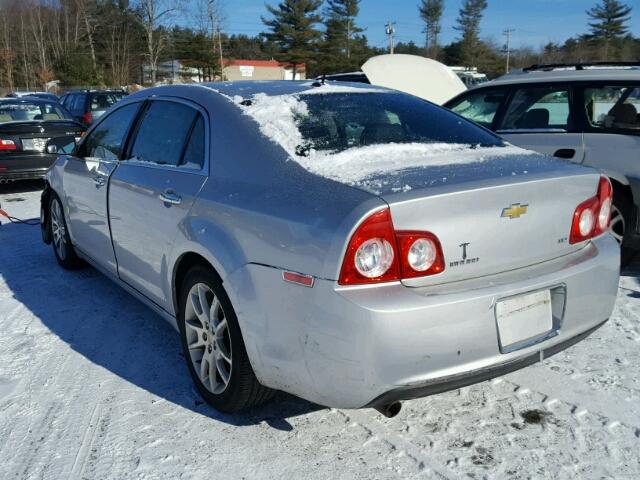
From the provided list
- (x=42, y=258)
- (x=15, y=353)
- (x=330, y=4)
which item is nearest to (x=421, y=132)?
(x=15, y=353)

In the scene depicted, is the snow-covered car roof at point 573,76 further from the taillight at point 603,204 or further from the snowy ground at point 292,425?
the taillight at point 603,204

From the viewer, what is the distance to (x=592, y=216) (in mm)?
2816

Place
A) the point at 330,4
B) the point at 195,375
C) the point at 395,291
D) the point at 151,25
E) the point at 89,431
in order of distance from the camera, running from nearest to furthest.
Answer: the point at 395,291
the point at 89,431
the point at 195,375
the point at 151,25
the point at 330,4

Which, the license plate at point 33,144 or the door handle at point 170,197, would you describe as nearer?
the door handle at point 170,197

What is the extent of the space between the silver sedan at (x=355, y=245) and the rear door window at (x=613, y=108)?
206cm

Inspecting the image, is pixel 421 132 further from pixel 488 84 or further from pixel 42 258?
pixel 42 258

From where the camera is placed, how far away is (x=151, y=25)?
46250mm

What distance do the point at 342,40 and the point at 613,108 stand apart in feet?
174

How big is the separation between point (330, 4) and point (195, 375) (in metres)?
58.5

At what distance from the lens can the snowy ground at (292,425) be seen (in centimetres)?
252

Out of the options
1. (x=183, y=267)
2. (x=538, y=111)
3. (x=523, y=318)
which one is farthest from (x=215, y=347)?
(x=538, y=111)

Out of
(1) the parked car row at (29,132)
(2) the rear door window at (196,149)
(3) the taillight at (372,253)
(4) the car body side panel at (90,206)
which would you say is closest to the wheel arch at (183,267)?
(2) the rear door window at (196,149)

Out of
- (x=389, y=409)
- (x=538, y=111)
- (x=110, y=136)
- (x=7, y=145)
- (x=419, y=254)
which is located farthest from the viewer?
(x=7, y=145)

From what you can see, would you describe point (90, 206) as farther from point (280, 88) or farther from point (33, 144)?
point (33, 144)
